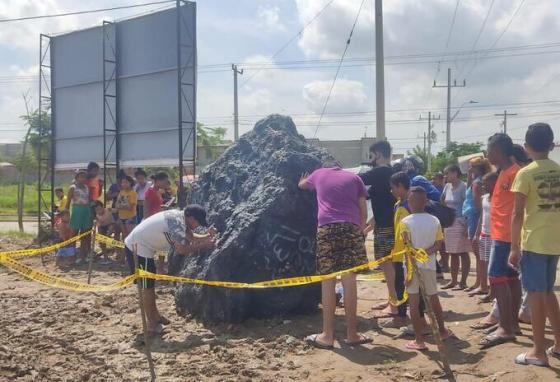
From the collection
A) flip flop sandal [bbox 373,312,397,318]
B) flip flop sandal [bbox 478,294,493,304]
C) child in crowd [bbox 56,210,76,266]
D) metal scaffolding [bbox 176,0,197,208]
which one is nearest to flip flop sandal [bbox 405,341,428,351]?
flip flop sandal [bbox 373,312,397,318]

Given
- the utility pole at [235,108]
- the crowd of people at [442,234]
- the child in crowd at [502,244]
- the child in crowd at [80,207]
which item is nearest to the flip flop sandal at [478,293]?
the crowd of people at [442,234]

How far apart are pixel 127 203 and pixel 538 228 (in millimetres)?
7358

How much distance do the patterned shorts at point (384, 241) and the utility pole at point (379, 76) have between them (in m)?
6.58

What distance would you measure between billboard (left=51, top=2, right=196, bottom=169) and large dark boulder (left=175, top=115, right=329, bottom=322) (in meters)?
5.05

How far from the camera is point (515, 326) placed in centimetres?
484

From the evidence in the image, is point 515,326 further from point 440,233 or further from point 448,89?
point 448,89

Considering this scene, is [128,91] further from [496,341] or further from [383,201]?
[496,341]

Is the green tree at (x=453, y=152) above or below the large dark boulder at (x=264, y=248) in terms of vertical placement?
above

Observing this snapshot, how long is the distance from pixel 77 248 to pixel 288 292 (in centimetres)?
660

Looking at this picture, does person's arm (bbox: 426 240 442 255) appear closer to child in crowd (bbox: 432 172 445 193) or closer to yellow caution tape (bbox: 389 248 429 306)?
yellow caution tape (bbox: 389 248 429 306)

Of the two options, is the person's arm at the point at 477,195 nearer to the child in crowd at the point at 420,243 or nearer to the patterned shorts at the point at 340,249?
the child in crowd at the point at 420,243

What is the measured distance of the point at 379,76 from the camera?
482 inches

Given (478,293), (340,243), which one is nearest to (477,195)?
(478,293)

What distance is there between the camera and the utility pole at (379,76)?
40.0ft
